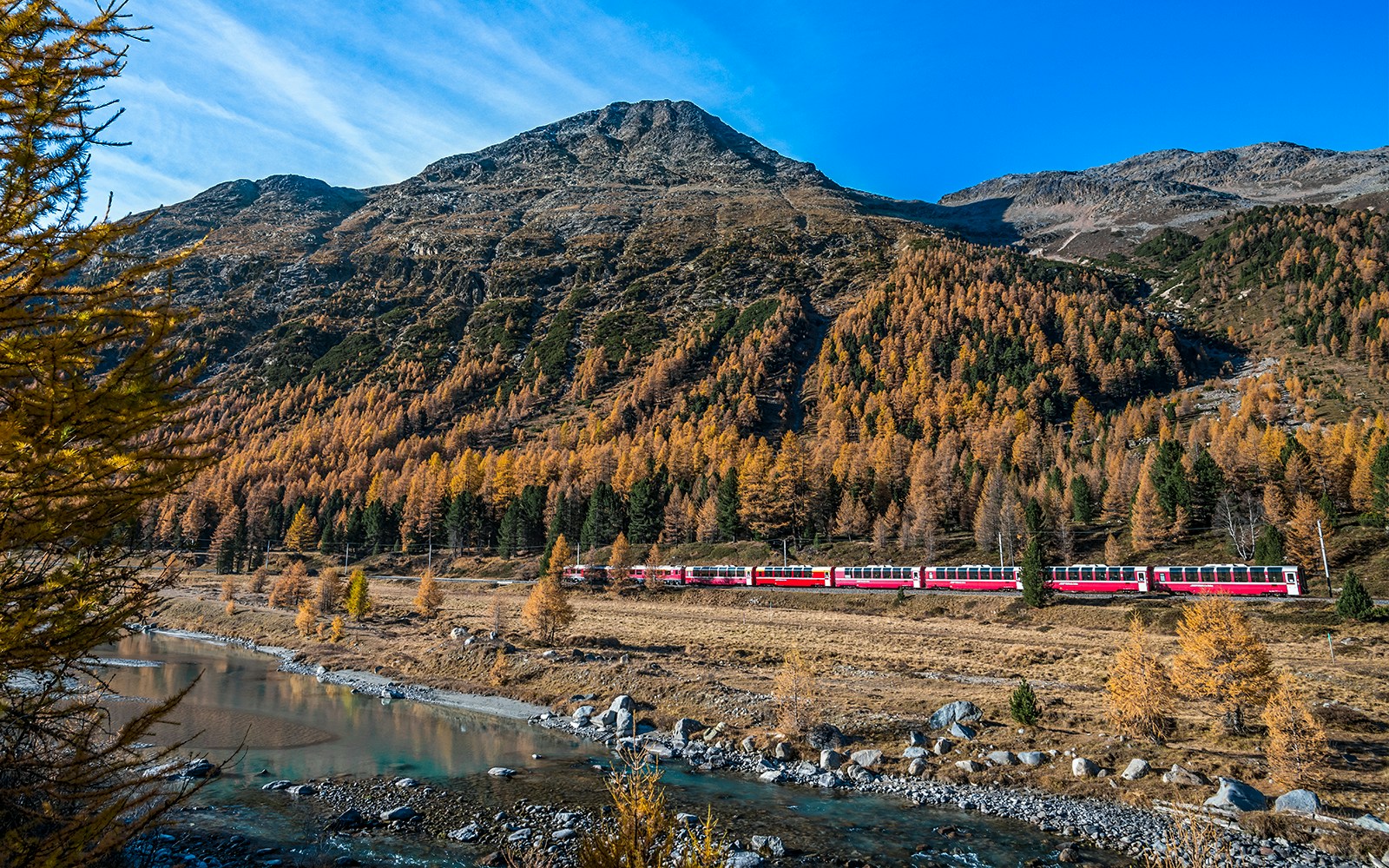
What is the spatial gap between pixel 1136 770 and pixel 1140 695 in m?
3.90

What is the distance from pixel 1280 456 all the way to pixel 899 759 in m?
74.4

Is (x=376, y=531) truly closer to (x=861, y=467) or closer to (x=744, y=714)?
(x=861, y=467)

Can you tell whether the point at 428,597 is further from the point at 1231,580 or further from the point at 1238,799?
the point at 1231,580

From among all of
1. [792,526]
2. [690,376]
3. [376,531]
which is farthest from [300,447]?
[792,526]

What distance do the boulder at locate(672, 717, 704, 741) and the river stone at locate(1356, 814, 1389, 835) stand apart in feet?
70.2

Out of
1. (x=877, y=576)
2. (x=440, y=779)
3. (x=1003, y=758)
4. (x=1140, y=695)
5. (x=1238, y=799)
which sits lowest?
(x=440, y=779)

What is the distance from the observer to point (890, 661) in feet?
132

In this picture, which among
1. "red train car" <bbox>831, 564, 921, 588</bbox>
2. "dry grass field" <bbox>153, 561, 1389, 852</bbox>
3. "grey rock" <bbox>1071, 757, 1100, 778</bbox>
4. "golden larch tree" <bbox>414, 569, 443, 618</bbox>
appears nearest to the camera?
"grey rock" <bbox>1071, 757, 1100, 778</bbox>

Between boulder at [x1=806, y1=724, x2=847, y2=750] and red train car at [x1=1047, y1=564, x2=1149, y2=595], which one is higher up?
red train car at [x1=1047, y1=564, x2=1149, y2=595]

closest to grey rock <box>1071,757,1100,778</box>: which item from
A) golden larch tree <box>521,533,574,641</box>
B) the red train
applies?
golden larch tree <box>521,533,574,641</box>

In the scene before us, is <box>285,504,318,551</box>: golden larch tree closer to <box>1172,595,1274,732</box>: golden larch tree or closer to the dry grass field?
the dry grass field

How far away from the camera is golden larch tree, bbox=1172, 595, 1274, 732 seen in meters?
23.8

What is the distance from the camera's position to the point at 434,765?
24.8m

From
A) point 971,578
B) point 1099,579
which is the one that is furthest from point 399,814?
point 1099,579
